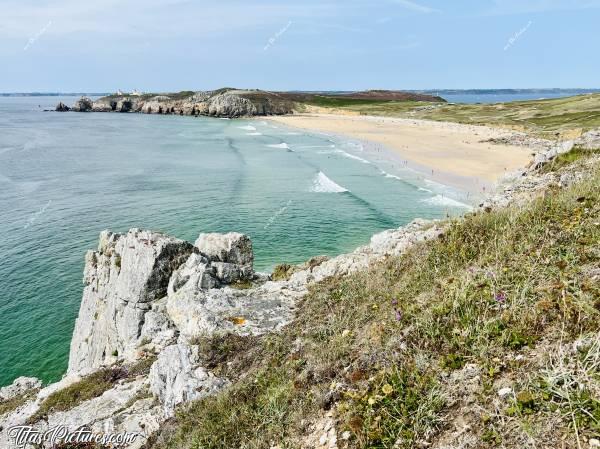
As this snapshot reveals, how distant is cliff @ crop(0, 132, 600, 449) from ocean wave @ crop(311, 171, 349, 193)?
35769mm

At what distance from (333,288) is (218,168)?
181 ft

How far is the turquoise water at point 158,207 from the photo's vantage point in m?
25.9

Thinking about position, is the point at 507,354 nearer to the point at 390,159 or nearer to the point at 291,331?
the point at 291,331

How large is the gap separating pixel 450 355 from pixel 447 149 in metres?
75.7

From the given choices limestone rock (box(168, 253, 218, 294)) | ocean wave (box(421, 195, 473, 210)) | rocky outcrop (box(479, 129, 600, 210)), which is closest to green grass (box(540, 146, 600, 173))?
rocky outcrop (box(479, 129, 600, 210))

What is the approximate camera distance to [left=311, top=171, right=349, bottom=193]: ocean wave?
164 feet

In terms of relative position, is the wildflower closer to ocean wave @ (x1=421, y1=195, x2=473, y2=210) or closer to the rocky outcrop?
the rocky outcrop

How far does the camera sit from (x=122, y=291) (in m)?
18.6

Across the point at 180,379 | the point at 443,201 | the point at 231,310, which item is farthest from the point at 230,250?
the point at 443,201

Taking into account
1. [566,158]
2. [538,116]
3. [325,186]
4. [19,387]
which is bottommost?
[19,387]

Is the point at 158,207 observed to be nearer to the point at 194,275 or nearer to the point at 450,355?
the point at 194,275

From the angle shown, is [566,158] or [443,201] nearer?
[566,158]

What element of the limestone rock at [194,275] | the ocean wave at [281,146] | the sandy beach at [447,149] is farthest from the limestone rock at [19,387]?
the ocean wave at [281,146]

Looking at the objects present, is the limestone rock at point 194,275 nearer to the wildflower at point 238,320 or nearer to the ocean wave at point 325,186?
the wildflower at point 238,320
